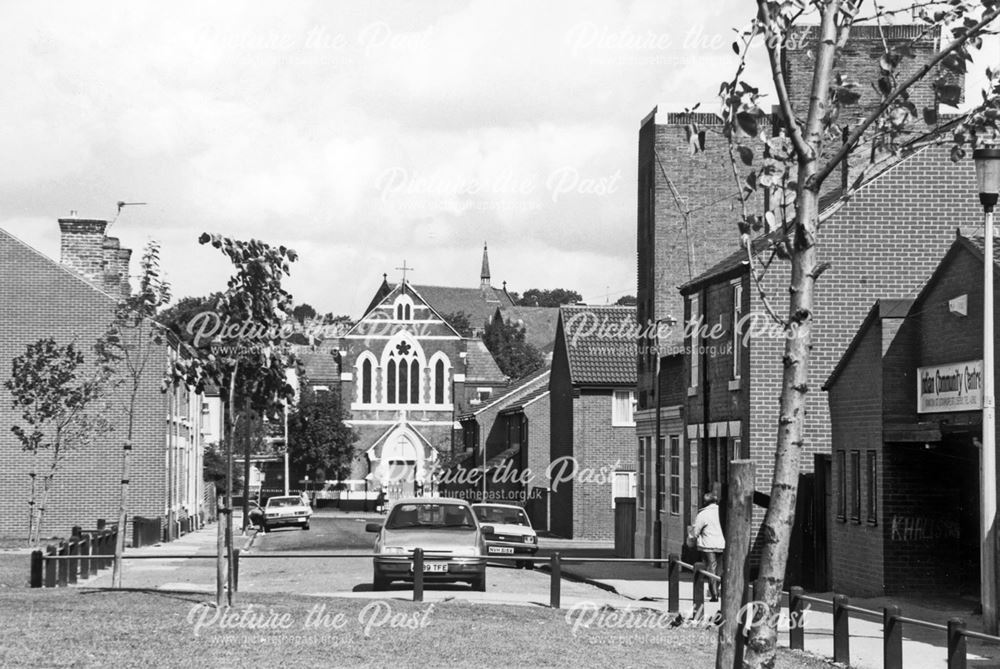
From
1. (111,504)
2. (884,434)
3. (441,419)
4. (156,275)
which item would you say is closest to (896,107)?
(884,434)

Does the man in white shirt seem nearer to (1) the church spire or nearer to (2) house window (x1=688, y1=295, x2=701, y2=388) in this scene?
(2) house window (x1=688, y1=295, x2=701, y2=388)

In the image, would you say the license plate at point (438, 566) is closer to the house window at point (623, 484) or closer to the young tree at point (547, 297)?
the house window at point (623, 484)

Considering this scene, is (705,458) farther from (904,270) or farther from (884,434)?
(884,434)

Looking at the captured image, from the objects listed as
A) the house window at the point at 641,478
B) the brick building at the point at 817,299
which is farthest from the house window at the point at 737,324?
the house window at the point at 641,478

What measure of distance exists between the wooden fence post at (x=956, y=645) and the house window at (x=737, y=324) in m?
15.9

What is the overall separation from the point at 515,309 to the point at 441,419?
6381 cm

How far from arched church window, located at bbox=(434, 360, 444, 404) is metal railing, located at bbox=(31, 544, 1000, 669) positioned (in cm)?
6258

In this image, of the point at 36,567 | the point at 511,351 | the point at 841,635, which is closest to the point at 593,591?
the point at 36,567

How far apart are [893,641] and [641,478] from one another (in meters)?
25.6

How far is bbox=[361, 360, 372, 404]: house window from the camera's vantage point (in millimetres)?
92938

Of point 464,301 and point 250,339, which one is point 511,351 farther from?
point 250,339

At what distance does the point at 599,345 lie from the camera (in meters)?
52.6

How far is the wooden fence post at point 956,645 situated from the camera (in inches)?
454

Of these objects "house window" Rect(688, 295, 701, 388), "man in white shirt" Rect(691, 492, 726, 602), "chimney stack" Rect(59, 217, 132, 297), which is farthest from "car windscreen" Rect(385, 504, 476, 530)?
"chimney stack" Rect(59, 217, 132, 297)
